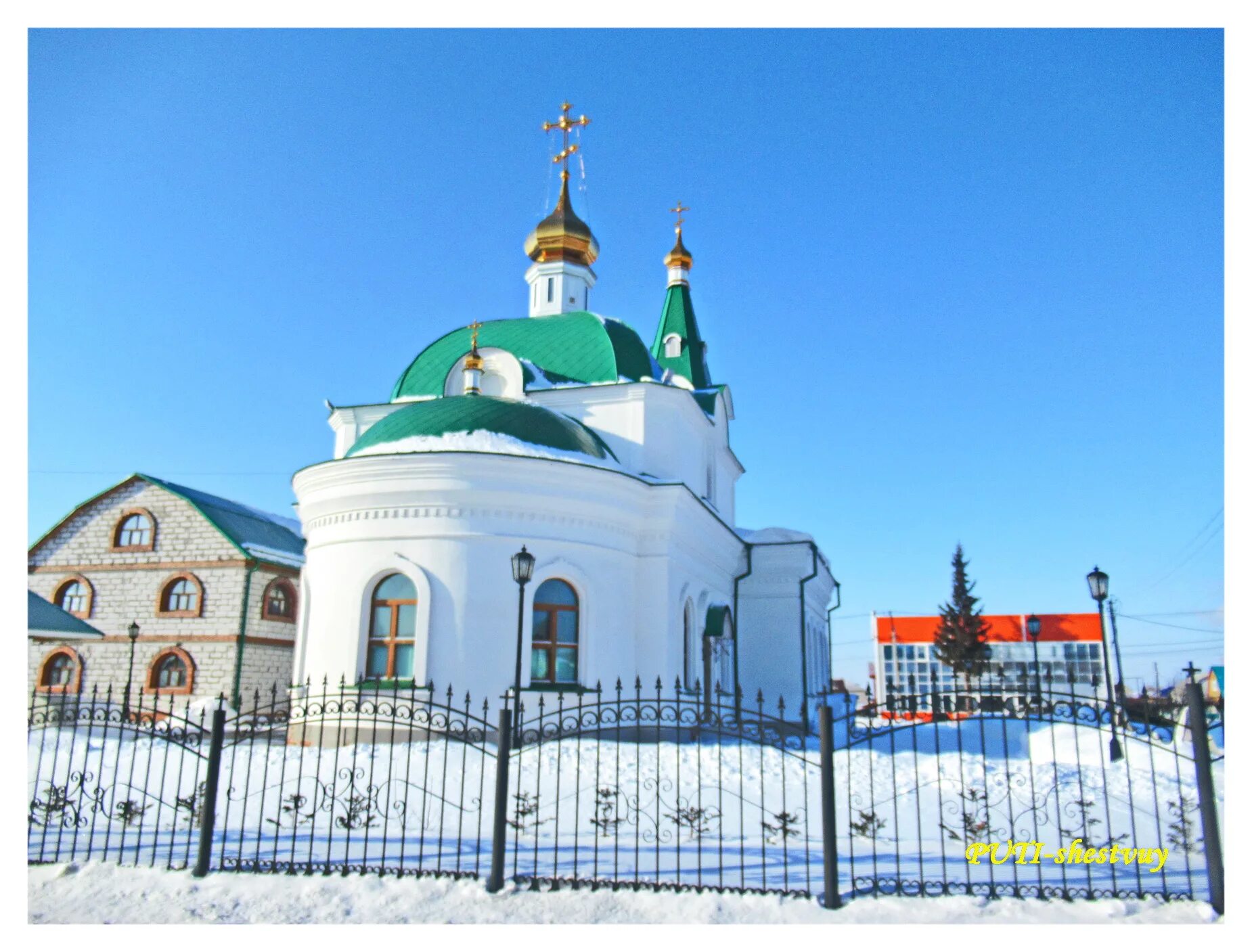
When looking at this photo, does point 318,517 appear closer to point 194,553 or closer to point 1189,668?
point 194,553

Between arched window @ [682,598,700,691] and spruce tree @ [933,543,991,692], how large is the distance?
30.6 metres

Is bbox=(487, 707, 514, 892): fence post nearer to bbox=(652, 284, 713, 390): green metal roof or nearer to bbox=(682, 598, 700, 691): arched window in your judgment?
bbox=(682, 598, 700, 691): arched window

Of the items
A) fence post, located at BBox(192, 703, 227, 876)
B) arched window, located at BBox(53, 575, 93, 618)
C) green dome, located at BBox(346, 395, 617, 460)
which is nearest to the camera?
fence post, located at BBox(192, 703, 227, 876)

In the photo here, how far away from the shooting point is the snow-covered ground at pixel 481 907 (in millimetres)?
5727

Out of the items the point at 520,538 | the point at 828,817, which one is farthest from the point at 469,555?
the point at 828,817

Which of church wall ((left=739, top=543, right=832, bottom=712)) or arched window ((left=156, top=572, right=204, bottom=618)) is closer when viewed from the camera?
church wall ((left=739, top=543, right=832, bottom=712))

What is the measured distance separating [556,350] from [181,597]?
1013cm

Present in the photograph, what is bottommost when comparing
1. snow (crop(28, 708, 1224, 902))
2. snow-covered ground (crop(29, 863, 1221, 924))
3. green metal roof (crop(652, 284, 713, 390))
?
snow-covered ground (crop(29, 863, 1221, 924))

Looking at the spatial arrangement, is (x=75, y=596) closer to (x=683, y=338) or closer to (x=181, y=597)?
(x=181, y=597)

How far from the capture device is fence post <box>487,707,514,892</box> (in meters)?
6.11

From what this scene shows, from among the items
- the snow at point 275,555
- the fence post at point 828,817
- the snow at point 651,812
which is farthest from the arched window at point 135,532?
the fence post at point 828,817

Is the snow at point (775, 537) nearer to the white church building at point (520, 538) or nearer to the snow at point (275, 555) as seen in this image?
the white church building at point (520, 538)

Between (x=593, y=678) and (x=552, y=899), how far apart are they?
24.1 feet

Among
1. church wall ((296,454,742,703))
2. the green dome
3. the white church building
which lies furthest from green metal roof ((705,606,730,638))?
the green dome
